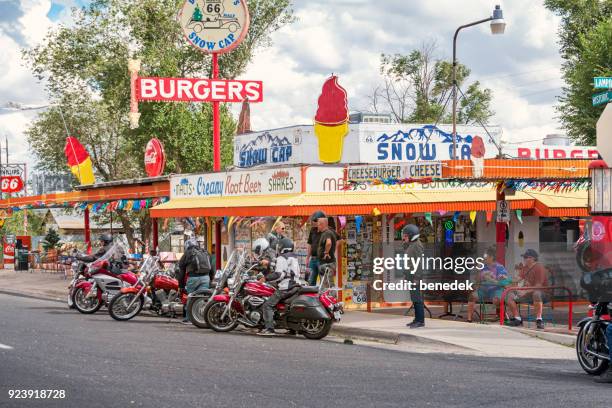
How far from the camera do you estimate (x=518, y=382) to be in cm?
1057

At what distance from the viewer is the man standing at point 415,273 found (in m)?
16.3

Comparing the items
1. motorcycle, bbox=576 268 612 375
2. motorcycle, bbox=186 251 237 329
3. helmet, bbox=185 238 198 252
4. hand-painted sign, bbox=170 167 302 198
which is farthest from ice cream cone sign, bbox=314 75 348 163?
motorcycle, bbox=576 268 612 375

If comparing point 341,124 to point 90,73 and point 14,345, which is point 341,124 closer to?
point 14,345

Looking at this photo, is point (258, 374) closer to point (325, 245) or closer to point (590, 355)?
point (590, 355)

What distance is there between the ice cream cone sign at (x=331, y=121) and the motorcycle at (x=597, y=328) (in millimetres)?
12035

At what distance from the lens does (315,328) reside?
1552 centimetres

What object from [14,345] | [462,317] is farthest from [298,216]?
[14,345]

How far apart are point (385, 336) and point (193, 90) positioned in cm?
1598

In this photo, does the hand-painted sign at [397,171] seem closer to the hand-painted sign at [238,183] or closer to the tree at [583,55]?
the hand-painted sign at [238,183]

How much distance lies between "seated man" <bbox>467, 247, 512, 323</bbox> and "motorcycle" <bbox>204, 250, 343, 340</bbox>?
3147 mm

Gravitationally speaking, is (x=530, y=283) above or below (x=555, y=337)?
above

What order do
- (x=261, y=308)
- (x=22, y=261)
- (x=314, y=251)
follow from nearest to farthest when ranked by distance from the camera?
(x=261, y=308) → (x=314, y=251) → (x=22, y=261)

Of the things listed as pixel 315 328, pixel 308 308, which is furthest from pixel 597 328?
pixel 315 328

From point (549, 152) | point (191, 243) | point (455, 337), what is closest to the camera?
point (455, 337)
